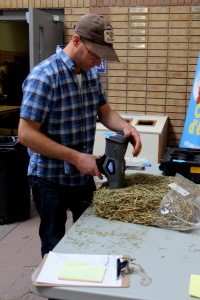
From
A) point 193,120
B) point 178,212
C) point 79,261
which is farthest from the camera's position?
point 193,120

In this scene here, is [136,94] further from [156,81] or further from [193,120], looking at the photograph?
[193,120]

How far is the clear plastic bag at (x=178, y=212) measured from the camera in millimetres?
1638

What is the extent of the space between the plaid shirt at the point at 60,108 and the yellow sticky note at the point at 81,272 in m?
0.70

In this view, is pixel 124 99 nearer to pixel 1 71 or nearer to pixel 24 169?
pixel 24 169

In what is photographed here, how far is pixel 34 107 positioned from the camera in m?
1.78

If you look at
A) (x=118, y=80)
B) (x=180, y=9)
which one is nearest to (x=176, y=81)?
(x=118, y=80)

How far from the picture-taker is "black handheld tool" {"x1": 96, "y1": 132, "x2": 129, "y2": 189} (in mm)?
1807

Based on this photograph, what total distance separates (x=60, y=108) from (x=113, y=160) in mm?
375

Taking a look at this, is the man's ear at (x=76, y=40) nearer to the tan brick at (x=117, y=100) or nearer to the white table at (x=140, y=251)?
the white table at (x=140, y=251)

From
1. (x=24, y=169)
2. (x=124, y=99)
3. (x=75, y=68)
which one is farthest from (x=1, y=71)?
(x=75, y=68)

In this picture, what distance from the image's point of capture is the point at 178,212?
167cm

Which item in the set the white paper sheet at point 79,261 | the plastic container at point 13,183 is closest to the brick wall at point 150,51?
the plastic container at point 13,183

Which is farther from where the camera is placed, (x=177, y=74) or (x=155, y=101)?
(x=155, y=101)

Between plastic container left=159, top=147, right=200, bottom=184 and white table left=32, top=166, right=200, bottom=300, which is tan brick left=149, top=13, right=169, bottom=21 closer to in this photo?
plastic container left=159, top=147, right=200, bottom=184
